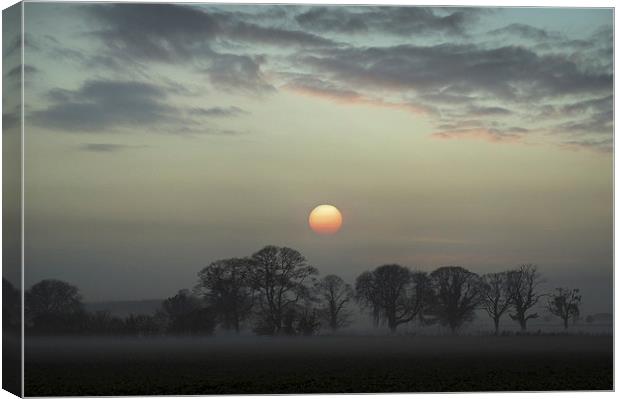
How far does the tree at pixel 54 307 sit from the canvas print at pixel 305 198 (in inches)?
1.0

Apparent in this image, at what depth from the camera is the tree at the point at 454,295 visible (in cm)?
1499

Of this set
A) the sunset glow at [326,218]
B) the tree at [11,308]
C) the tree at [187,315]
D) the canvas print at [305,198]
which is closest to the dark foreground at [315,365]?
the canvas print at [305,198]

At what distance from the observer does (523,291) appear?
15148 millimetres

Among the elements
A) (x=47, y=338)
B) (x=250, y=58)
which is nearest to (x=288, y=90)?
(x=250, y=58)

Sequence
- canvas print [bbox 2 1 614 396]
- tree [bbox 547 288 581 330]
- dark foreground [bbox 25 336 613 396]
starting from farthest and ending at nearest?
tree [bbox 547 288 581 330], dark foreground [bbox 25 336 613 396], canvas print [bbox 2 1 614 396]

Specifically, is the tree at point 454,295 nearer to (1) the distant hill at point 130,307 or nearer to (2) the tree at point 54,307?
(1) the distant hill at point 130,307

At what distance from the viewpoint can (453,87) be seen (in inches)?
593

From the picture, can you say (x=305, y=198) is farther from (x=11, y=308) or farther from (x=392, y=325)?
(x=11, y=308)

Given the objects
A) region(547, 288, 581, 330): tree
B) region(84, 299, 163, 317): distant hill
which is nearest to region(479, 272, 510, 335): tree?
region(547, 288, 581, 330): tree

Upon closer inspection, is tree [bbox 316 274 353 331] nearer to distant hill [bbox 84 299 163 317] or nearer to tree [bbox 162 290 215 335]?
tree [bbox 162 290 215 335]

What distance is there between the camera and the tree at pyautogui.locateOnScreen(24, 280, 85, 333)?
14297mm

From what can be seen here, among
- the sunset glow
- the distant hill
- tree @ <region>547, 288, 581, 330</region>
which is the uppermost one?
the sunset glow

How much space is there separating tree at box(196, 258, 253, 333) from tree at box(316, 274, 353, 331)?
0.82m

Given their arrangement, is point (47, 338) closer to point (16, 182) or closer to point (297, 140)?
point (16, 182)
